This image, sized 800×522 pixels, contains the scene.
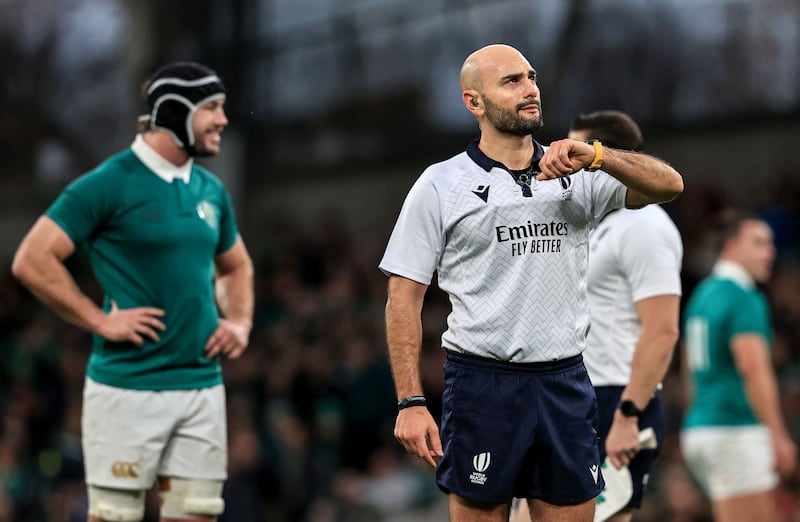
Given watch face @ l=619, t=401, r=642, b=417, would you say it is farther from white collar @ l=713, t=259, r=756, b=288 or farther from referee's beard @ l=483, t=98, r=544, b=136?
white collar @ l=713, t=259, r=756, b=288

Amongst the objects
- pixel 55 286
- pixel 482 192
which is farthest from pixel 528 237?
pixel 55 286

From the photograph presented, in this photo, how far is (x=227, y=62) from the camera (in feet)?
50.7

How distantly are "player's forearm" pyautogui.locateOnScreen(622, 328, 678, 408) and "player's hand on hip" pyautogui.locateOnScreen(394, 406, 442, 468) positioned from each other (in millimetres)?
1188

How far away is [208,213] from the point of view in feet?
18.5

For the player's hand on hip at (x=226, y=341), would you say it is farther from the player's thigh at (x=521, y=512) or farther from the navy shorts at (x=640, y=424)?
the navy shorts at (x=640, y=424)

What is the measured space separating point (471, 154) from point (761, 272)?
12.3 ft

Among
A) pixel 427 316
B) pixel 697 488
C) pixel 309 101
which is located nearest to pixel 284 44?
pixel 309 101

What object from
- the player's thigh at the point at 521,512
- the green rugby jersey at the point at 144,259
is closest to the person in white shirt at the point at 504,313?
the player's thigh at the point at 521,512

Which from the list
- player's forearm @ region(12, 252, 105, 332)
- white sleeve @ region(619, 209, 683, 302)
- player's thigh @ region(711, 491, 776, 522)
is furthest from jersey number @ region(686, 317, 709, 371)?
player's forearm @ region(12, 252, 105, 332)

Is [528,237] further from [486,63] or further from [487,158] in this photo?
[486,63]

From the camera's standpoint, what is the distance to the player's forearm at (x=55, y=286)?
5.39 m

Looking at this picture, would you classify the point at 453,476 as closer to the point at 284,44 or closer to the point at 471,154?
the point at 471,154

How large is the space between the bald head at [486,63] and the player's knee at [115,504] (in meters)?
2.28

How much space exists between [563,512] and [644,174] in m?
1.17
